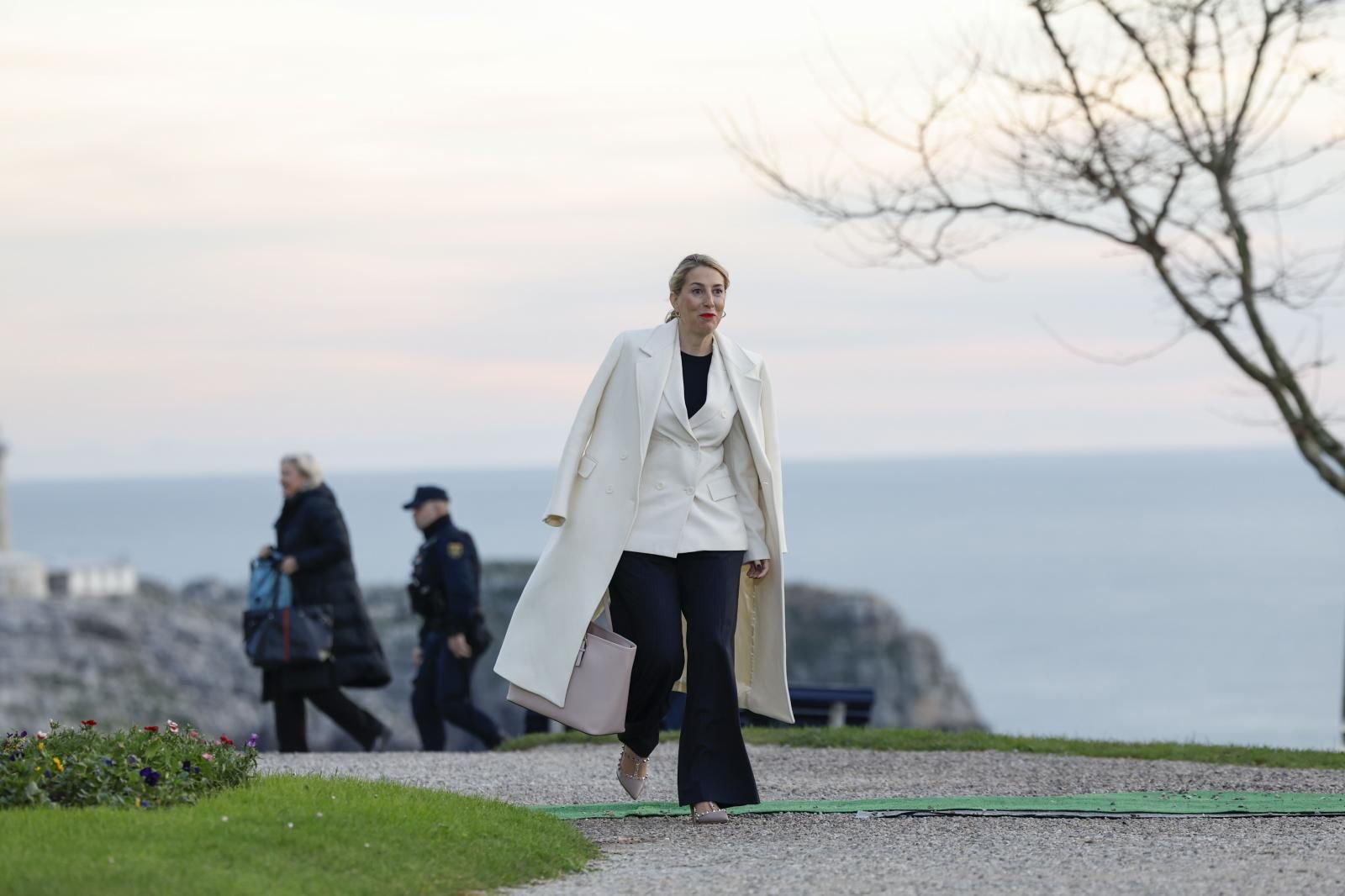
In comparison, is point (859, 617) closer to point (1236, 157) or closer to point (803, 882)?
point (1236, 157)

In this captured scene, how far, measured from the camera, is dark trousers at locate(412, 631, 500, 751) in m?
12.3

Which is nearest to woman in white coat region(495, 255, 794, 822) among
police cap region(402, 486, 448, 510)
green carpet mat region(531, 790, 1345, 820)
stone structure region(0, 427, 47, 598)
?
green carpet mat region(531, 790, 1345, 820)

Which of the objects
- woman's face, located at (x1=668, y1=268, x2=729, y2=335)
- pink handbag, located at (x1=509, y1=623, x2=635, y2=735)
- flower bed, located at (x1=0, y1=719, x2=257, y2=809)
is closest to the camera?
flower bed, located at (x1=0, y1=719, x2=257, y2=809)

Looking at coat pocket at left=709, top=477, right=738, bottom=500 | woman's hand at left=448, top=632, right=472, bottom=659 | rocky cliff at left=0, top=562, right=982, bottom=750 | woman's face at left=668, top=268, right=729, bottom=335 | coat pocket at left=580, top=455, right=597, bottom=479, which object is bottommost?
rocky cliff at left=0, top=562, right=982, bottom=750

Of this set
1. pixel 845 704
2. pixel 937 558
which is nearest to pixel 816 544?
pixel 937 558

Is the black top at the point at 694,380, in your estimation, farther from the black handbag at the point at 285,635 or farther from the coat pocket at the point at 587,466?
the black handbag at the point at 285,635

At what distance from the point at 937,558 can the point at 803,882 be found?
15714cm

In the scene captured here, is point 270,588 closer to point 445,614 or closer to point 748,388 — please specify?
point 445,614

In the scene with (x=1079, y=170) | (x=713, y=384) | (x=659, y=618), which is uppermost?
(x=1079, y=170)

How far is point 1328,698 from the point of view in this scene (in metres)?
85.6

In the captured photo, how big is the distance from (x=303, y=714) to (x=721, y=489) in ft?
17.4

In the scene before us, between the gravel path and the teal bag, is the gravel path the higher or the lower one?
the lower one

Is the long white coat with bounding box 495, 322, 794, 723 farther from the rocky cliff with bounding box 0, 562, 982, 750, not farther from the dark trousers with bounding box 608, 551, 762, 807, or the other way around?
the rocky cliff with bounding box 0, 562, 982, 750

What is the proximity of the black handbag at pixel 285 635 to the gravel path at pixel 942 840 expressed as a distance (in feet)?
4.54
